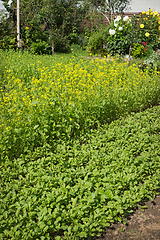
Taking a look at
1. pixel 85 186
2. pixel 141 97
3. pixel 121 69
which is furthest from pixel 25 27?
pixel 85 186

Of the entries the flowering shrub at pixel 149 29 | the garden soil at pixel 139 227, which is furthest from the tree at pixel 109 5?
the garden soil at pixel 139 227

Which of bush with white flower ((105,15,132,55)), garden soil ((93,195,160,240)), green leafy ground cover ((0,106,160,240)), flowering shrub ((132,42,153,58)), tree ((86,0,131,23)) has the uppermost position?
tree ((86,0,131,23))

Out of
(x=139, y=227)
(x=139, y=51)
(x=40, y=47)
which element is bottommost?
(x=139, y=227)

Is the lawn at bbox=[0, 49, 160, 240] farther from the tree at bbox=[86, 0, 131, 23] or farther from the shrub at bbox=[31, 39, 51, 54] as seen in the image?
the tree at bbox=[86, 0, 131, 23]

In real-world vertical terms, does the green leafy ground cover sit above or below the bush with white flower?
below

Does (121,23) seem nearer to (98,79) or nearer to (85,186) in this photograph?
(98,79)

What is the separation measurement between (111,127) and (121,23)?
21.6 feet

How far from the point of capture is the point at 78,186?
2744 mm

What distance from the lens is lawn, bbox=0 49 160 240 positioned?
2.38 m

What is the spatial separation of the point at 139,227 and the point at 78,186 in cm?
83

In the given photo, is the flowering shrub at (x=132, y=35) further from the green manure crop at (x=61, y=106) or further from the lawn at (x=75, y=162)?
the lawn at (x=75, y=162)

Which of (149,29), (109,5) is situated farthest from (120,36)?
(109,5)

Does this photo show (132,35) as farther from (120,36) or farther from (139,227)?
(139,227)

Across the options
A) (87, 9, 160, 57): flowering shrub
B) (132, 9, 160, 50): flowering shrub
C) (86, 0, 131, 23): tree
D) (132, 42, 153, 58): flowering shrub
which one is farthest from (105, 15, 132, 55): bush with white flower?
(86, 0, 131, 23): tree
